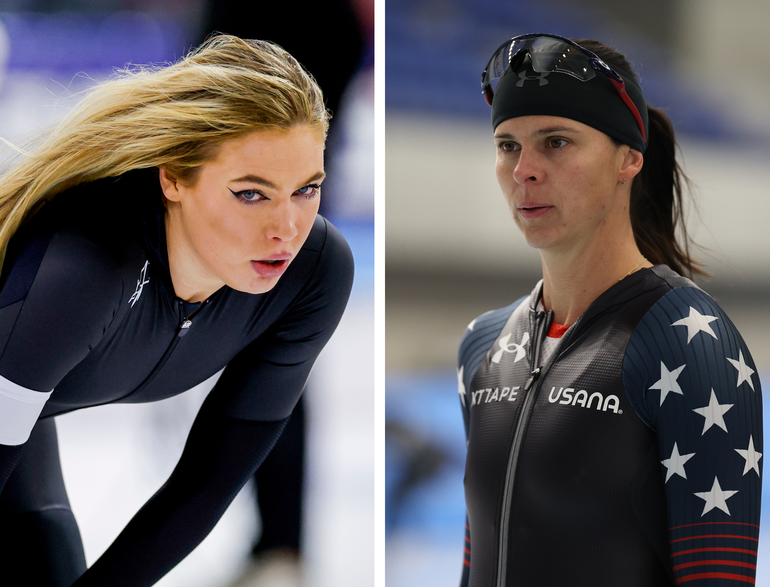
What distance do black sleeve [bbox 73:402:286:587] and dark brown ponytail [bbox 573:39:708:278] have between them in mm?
954

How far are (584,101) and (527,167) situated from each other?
0.17 m

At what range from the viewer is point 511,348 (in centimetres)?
157

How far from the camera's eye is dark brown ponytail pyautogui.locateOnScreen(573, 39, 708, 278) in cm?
158

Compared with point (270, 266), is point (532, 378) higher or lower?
lower

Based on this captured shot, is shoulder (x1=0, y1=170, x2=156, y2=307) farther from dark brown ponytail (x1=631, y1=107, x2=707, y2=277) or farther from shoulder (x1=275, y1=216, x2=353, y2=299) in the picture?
dark brown ponytail (x1=631, y1=107, x2=707, y2=277)

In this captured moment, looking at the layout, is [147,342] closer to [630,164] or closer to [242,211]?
[242,211]

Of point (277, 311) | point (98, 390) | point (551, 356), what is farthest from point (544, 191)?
point (98, 390)

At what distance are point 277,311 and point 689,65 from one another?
1.26 m

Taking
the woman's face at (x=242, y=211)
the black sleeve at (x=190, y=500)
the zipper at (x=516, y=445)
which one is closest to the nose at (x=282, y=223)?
the woman's face at (x=242, y=211)

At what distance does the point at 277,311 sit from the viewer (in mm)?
1730

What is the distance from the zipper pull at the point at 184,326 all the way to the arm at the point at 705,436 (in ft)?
3.03

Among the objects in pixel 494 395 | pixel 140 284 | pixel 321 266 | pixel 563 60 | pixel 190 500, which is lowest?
pixel 190 500

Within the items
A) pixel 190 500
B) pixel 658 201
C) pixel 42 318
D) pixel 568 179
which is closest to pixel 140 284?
pixel 42 318

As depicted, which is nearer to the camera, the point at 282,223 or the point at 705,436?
the point at 705,436
